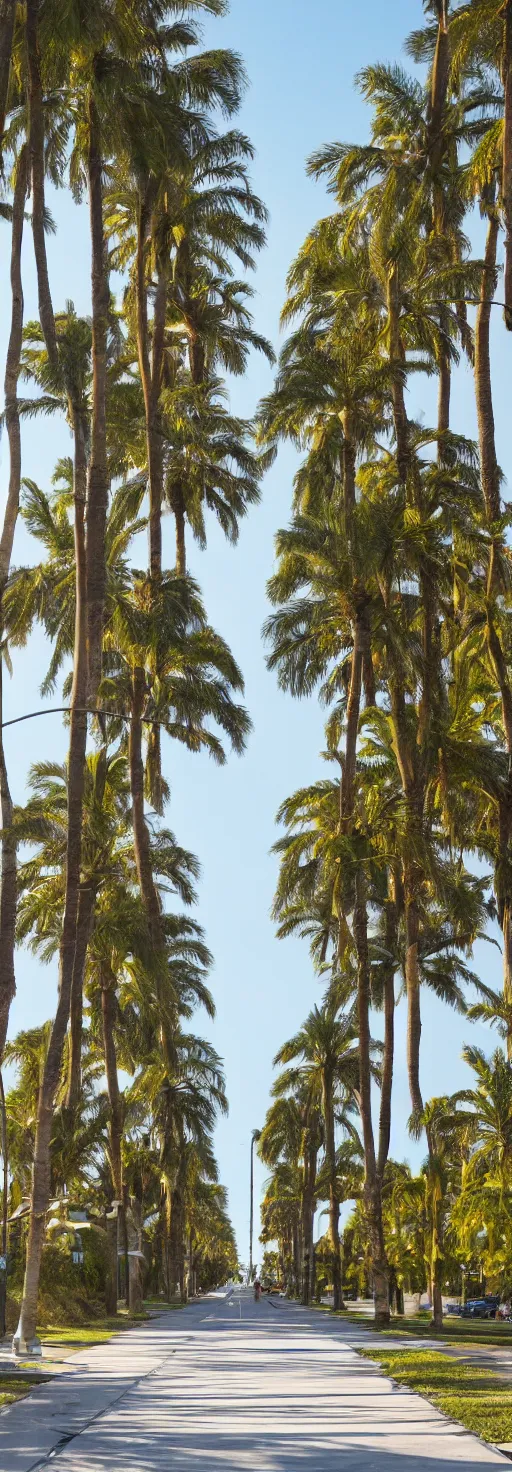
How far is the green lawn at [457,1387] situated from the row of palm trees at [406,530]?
9217 mm

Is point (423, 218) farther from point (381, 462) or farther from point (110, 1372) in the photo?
point (110, 1372)

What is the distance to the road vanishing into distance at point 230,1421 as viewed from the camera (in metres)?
9.67

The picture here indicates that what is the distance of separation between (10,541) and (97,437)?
2.57m

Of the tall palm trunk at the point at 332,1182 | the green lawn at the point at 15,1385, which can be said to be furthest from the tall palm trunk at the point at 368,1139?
the green lawn at the point at 15,1385

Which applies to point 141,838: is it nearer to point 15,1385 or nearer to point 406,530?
point 406,530

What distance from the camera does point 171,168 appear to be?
2461 centimetres

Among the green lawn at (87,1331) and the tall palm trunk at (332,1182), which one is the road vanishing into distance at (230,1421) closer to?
the green lawn at (87,1331)

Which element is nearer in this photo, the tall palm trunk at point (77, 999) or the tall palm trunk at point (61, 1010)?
the tall palm trunk at point (61, 1010)

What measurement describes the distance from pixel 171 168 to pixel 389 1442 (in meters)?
20.9

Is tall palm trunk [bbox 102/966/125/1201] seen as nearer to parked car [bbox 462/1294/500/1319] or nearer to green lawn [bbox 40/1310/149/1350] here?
green lawn [bbox 40/1310/149/1350]

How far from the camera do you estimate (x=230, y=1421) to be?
12484mm

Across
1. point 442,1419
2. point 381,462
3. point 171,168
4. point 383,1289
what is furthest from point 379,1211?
point 171,168

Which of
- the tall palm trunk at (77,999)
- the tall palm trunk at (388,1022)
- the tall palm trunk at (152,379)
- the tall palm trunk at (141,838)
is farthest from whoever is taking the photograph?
the tall palm trunk at (388,1022)

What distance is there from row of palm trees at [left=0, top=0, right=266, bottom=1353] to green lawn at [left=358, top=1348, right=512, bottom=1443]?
5534mm
